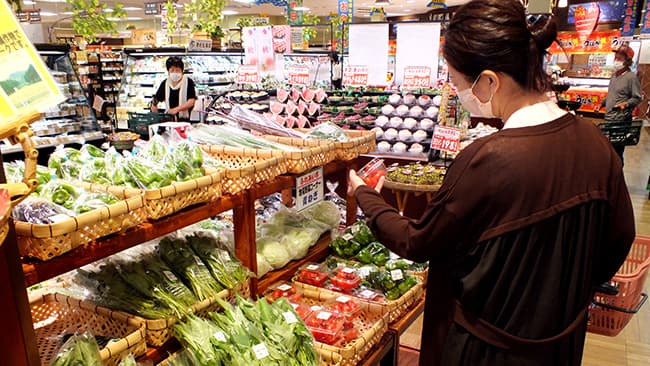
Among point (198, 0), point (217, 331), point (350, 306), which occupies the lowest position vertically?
point (350, 306)

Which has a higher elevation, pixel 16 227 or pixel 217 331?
pixel 16 227

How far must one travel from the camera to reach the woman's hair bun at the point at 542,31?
3.91 ft

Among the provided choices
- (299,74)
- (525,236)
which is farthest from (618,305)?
(299,74)

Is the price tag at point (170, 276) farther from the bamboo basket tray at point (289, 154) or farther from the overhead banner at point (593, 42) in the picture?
the overhead banner at point (593, 42)

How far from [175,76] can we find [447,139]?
4176 millimetres

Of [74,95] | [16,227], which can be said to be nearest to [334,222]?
[16,227]

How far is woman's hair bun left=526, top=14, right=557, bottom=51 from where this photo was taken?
1.19 metres

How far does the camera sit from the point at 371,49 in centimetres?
510

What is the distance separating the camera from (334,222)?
105 inches

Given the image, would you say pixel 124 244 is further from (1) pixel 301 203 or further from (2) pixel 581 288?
(2) pixel 581 288

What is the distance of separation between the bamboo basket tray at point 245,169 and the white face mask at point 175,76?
497 cm

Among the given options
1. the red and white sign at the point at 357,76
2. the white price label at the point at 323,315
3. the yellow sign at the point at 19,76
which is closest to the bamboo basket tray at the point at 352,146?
the white price label at the point at 323,315

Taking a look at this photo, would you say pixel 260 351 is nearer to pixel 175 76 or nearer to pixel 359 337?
pixel 359 337

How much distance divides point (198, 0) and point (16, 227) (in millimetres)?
9775
